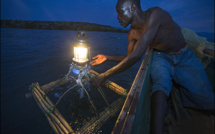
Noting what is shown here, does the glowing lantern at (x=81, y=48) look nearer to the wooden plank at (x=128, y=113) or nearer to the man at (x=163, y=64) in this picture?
the man at (x=163, y=64)

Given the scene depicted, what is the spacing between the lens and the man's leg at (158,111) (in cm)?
152

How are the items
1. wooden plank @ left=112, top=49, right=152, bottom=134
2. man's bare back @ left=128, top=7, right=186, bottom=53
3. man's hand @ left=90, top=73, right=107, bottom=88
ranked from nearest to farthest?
wooden plank @ left=112, top=49, right=152, bottom=134 → man's hand @ left=90, top=73, right=107, bottom=88 → man's bare back @ left=128, top=7, right=186, bottom=53

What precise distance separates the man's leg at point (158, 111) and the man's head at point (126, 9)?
1920 millimetres

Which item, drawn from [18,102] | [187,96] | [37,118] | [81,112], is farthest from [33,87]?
[187,96]

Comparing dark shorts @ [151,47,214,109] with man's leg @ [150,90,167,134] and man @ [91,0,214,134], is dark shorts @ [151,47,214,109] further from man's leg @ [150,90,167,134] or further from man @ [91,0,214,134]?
man's leg @ [150,90,167,134]

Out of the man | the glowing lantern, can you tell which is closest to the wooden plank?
the man

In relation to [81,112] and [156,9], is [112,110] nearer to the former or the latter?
[81,112]

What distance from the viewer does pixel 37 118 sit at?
9.66ft

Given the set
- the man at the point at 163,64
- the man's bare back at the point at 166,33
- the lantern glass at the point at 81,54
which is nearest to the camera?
the man at the point at 163,64

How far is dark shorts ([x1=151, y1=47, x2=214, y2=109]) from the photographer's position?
67.0 inches

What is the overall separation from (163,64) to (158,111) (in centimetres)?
116

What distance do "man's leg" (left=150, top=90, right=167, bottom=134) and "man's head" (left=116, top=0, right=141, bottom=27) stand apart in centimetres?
192

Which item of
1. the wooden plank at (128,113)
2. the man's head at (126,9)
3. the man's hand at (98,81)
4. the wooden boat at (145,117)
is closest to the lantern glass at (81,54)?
the man's hand at (98,81)

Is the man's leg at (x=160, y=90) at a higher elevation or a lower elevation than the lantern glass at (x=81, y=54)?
lower
